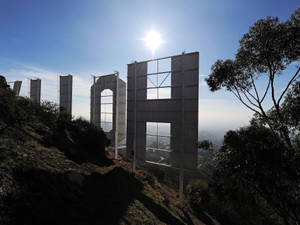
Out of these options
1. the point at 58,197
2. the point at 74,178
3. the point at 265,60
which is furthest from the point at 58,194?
the point at 265,60

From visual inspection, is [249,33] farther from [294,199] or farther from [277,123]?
[294,199]

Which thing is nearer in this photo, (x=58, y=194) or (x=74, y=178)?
(x=58, y=194)

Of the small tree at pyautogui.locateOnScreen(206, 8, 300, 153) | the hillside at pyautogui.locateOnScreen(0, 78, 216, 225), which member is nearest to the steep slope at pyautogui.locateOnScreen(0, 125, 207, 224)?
the hillside at pyautogui.locateOnScreen(0, 78, 216, 225)

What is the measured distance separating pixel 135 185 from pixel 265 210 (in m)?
7.60

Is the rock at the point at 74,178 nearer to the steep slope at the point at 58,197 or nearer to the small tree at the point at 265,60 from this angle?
the steep slope at the point at 58,197

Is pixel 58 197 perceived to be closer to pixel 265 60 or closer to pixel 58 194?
pixel 58 194

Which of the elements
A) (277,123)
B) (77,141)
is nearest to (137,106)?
(77,141)

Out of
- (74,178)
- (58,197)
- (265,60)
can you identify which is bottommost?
(74,178)

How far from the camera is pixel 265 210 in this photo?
729 centimetres

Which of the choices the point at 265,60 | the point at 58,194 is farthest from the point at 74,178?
the point at 265,60

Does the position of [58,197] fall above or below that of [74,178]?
above

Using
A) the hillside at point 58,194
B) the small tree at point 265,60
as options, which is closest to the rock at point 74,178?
the hillside at point 58,194

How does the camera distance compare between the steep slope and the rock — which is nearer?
the steep slope

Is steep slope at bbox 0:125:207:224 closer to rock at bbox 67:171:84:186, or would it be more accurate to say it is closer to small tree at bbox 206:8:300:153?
rock at bbox 67:171:84:186
